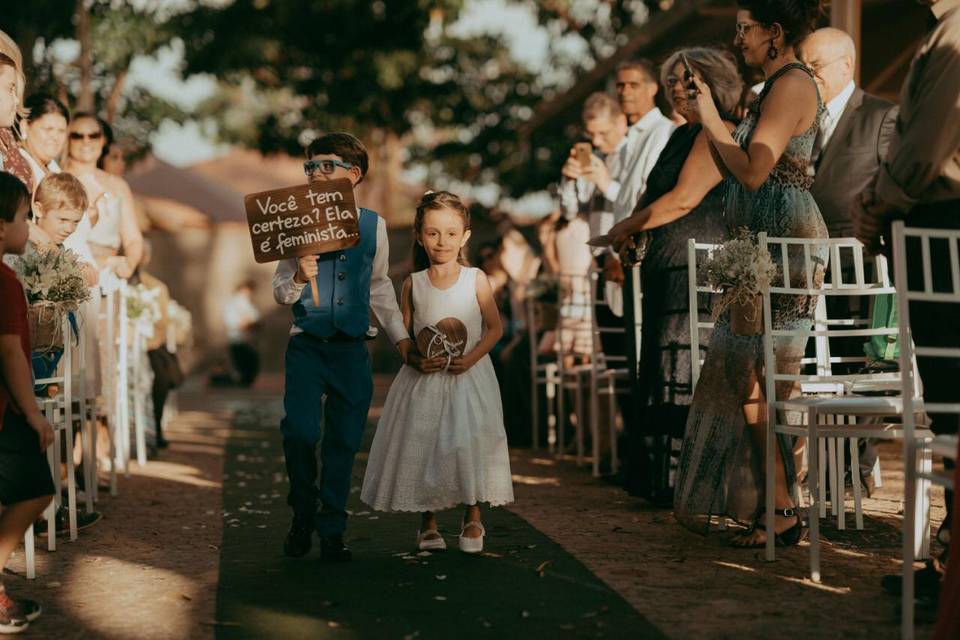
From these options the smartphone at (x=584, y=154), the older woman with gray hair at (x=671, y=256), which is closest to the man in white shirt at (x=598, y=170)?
the smartphone at (x=584, y=154)

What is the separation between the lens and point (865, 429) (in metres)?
5.43

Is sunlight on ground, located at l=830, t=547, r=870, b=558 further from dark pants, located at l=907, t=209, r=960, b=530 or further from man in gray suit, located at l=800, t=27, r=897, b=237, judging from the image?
man in gray suit, located at l=800, t=27, r=897, b=237

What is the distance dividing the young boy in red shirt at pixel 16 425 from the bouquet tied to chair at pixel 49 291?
139 centimetres

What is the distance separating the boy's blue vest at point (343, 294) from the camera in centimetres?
625

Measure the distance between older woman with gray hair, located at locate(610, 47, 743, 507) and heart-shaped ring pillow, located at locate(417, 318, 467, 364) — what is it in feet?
4.13

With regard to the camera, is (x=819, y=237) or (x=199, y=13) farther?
(x=199, y=13)

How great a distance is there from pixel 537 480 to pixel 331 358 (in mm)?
3255

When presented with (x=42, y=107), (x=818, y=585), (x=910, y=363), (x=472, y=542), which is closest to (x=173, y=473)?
(x=42, y=107)

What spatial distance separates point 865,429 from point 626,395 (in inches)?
152

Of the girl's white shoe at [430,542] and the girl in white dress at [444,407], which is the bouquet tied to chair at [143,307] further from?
the girl's white shoe at [430,542]

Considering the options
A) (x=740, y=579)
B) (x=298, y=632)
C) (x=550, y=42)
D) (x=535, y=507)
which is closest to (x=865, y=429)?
(x=740, y=579)

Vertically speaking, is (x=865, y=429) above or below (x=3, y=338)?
below

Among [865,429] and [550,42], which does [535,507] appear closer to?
[865,429]

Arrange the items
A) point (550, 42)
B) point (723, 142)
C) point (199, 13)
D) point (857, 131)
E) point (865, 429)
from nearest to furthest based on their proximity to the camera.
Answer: point (865, 429)
point (723, 142)
point (857, 131)
point (199, 13)
point (550, 42)
